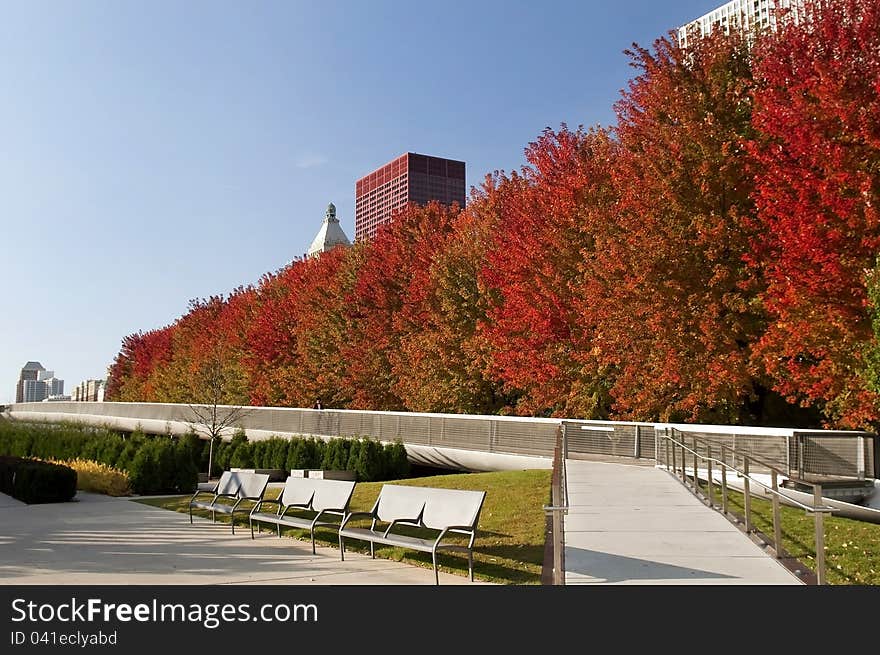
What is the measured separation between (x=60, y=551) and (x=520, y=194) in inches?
855

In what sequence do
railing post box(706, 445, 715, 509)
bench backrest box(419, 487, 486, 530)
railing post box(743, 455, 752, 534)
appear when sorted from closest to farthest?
bench backrest box(419, 487, 486, 530), railing post box(743, 455, 752, 534), railing post box(706, 445, 715, 509)

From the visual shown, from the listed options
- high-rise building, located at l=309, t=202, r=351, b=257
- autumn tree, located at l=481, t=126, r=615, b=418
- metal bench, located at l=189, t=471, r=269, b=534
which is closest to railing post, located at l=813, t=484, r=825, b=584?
metal bench, located at l=189, t=471, r=269, b=534

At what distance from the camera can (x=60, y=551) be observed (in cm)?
1102

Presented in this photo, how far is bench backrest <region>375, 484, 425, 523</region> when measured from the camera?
409 inches

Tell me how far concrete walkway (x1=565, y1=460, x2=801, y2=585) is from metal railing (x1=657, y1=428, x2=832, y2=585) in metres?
0.22

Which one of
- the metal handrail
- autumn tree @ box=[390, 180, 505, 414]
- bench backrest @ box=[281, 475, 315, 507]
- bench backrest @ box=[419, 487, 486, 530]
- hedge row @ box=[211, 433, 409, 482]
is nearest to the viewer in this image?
the metal handrail

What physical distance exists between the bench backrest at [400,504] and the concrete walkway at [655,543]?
1.91 meters

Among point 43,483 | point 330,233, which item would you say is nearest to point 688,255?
point 43,483

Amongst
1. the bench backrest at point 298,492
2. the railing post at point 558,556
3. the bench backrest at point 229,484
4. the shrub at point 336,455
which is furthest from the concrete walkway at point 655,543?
the shrub at point 336,455

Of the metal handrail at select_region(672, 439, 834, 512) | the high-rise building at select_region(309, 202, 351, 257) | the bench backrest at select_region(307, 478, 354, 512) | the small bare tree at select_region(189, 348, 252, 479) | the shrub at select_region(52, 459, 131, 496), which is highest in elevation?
the high-rise building at select_region(309, 202, 351, 257)

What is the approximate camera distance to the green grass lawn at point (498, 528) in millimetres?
9562

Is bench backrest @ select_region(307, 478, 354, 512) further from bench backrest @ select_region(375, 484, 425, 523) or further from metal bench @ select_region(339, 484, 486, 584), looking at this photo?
bench backrest @ select_region(375, 484, 425, 523)
